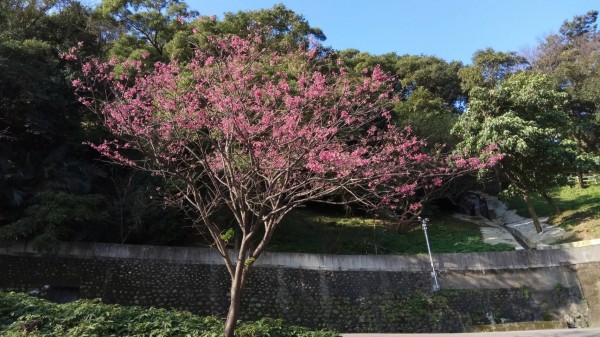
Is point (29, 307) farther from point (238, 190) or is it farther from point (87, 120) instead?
point (87, 120)

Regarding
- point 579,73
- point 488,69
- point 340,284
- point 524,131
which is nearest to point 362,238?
→ point 340,284

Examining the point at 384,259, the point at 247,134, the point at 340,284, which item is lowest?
the point at 340,284

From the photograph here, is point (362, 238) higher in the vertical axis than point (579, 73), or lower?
lower

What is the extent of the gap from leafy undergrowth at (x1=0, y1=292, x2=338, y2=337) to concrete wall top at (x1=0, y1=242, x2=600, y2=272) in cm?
513

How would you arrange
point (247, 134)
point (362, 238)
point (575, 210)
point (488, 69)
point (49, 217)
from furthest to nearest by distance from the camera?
point (488, 69) → point (575, 210) → point (362, 238) → point (49, 217) → point (247, 134)

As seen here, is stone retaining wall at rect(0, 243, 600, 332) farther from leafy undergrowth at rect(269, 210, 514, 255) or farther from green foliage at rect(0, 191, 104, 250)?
leafy undergrowth at rect(269, 210, 514, 255)

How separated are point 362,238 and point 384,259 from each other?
3232 millimetres

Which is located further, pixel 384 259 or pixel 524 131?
pixel 524 131

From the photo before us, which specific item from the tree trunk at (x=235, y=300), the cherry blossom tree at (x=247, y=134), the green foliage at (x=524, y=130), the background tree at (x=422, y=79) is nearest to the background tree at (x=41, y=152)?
the cherry blossom tree at (x=247, y=134)

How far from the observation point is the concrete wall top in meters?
12.4

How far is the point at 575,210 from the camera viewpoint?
61.9ft

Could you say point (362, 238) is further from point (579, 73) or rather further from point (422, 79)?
point (579, 73)

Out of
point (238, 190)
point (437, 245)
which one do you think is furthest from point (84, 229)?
point (437, 245)

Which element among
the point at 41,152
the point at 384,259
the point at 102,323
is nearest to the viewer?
the point at 102,323
